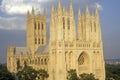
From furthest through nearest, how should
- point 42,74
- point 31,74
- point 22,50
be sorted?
point 22,50 → point 42,74 → point 31,74

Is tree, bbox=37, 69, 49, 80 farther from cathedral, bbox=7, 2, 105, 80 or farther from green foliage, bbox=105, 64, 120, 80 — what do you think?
green foliage, bbox=105, 64, 120, 80

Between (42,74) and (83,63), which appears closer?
(42,74)

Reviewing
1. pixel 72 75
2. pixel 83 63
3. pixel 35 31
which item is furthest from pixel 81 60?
pixel 35 31

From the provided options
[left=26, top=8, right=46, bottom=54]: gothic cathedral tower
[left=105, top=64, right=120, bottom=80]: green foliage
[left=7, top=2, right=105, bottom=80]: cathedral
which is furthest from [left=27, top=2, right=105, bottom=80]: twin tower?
[left=26, top=8, right=46, bottom=54]: gothic cathedral tower

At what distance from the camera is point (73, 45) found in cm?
9625

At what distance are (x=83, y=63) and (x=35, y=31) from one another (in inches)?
1372

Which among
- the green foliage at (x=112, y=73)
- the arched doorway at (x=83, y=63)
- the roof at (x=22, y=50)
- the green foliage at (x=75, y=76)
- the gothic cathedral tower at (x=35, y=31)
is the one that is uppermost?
the gothic cathedral tower at (x=35, y=31)

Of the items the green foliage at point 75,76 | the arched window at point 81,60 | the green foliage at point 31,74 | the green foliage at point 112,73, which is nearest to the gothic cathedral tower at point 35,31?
the green foliage at point 31,74

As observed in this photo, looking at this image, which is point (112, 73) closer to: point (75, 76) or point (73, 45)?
point (73, 45)

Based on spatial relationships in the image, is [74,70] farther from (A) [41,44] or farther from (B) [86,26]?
(A) [41,44]

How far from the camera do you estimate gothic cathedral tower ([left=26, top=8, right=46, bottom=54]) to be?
12487 centimetres

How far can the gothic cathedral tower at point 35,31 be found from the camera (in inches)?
4916

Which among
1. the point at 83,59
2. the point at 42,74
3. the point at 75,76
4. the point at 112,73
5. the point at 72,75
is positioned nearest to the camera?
the point at 75,76

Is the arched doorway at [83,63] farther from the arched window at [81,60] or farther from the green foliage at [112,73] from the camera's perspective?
the green foliage at [112,73]
